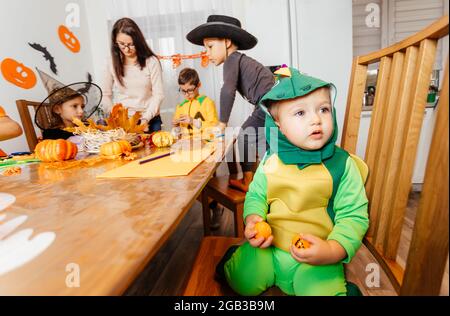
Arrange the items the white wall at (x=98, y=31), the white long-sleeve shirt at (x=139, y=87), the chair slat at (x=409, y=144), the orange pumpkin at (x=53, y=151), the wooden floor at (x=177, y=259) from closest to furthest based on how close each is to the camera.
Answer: the chair slat at (x=409, y=144) → the orange pumpkin at (x=53, y=151) → the wooden floor at (x=177, y=259) → the white long-sleeve shirt at (x=139, y=87) → the white wall at (x=98, y=31)

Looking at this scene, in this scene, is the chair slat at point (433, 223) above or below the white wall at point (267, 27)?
below

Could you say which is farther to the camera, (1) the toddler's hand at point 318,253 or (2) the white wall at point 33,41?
(2) the white wall at point 33,41

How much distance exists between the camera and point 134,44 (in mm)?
1938

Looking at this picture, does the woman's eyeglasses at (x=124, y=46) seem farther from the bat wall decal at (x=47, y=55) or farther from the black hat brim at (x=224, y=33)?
the bat wall decal at (x=47, y=55)

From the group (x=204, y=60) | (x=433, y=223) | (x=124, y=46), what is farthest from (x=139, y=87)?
(x=433, y=223)

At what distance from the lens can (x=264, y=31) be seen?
9.82 feet

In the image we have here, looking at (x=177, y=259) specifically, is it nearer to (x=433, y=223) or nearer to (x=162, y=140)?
(x=162, y=140)

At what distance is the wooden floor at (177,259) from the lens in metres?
1.47

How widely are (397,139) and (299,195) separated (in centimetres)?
26

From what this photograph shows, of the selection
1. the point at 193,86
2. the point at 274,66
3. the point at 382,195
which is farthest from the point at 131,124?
the point at 274,66

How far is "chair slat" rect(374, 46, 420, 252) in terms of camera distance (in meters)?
0.64

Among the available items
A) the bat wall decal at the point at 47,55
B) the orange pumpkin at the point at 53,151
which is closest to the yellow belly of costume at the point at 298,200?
the orange pumpkin at the point at 53,151

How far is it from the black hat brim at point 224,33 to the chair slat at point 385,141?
3.74 ft

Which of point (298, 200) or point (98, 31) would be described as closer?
point (298, 200)
